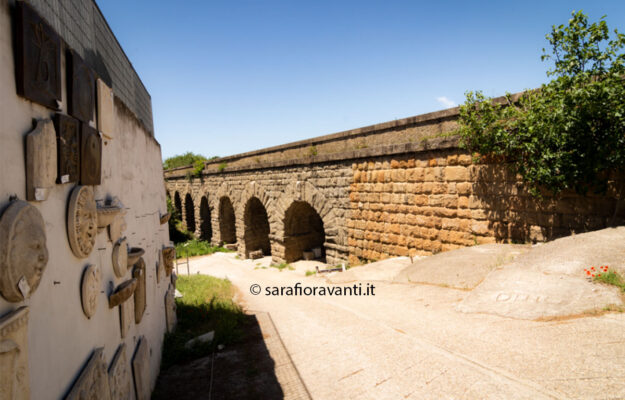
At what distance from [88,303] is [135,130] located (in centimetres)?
243

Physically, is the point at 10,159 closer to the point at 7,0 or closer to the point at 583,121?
the point at 7,0

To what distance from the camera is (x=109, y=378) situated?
2.18 metres

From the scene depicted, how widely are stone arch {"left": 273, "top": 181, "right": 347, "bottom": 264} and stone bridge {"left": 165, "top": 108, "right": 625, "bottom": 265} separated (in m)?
0.03

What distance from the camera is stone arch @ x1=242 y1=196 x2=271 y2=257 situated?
14648 mm

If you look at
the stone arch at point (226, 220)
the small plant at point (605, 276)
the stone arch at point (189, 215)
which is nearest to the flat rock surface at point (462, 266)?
the small plant at point (605, 276)

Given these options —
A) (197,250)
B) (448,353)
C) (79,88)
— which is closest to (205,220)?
(197,250)

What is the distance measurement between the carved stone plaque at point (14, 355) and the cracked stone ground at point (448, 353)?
8.00 ft

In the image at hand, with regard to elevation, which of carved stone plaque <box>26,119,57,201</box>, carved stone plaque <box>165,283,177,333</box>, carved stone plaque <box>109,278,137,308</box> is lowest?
carved stone plaque <box>165,283,177,333</box>

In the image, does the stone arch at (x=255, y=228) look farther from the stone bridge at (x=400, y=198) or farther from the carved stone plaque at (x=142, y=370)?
the carved stone plaque at (x=142, y=370)

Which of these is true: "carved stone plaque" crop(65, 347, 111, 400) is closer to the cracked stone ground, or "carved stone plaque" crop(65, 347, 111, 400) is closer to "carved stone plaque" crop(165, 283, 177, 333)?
the cracked stone ground

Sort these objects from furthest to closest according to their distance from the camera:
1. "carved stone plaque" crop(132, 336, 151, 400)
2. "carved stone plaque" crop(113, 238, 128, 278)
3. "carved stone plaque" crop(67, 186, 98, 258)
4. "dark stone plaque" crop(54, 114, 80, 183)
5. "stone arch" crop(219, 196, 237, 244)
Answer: "stone arch" crop(219, 196, 237, 244), "carved stone plaque" crop(132, 336, 151, 400), "carved stone plaque" crop(113, 238, 128, 278), "carved stone plaque" crop(67, 186, 98, 258), "dark stone plaque" crop(54, 114, 80, 183)

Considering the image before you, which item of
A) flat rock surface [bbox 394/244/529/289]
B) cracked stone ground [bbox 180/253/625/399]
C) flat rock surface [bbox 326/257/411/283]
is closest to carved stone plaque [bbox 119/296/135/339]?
cracked stone ground [bbox 180/253/625/399]

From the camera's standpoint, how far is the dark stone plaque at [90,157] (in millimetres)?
1938

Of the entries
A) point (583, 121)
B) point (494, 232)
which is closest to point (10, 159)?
point (583, 121)
